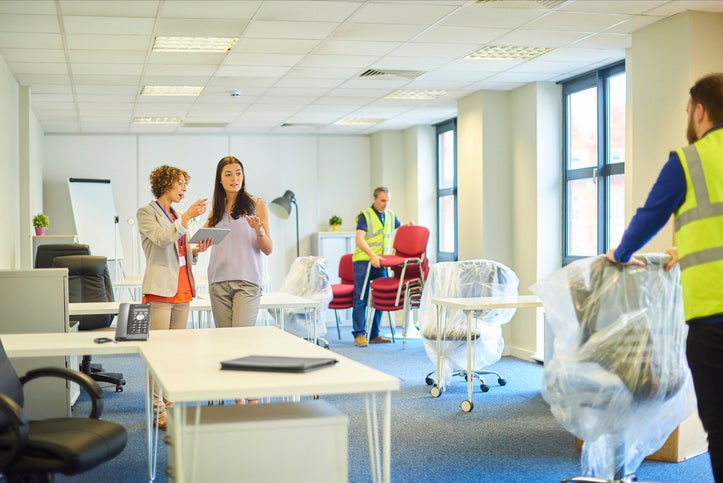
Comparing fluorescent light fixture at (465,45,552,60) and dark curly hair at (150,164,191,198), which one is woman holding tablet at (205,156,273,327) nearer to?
dark curly hair at (150,164,191,198)

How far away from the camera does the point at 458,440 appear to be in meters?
4.57

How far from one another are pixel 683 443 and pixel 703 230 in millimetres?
1820

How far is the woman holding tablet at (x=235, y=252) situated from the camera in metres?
4.38

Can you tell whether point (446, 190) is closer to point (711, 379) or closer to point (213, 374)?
point (711, 379)

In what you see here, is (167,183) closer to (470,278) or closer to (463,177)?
(470,278)

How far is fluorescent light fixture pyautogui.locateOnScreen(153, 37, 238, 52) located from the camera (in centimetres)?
576

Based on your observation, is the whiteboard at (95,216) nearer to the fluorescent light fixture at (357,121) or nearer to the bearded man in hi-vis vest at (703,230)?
the fluorescent light fixture at (357,121)

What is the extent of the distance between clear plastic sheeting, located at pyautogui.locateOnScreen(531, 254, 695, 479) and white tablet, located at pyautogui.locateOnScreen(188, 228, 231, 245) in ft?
5.53

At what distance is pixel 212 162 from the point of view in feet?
35.6

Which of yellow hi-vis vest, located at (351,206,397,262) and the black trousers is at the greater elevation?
yellow hi-vis vest, located at (351,206,397,262)

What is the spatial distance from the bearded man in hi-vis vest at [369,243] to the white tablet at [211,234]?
13.6 ft

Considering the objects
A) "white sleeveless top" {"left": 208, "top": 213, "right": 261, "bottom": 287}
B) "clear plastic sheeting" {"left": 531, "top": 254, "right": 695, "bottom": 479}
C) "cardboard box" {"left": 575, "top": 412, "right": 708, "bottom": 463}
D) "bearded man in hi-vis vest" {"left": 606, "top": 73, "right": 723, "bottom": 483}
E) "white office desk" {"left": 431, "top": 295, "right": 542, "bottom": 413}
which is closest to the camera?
"bearded man in hi-vis vest" {"left": 606, "top": 73, "right": 723, "bottom": 483}

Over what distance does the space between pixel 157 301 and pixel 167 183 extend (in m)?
0.63

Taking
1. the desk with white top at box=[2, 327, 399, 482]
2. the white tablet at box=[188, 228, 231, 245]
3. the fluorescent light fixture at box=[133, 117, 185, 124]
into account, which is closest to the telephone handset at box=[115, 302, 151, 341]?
the desk with white top at box=[2, 327, 399, 482]
